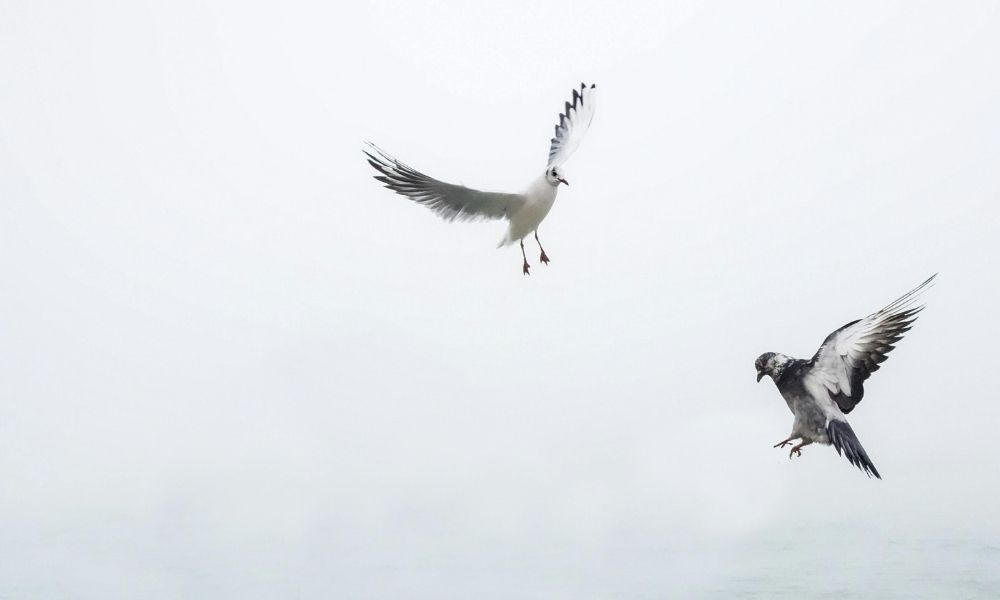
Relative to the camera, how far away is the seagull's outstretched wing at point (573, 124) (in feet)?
55.4

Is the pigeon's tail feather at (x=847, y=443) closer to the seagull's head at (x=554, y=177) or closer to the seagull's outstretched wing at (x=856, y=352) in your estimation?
the seagull's outstretched wing at (x=856, y=352)

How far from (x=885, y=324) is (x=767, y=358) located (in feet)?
3.94

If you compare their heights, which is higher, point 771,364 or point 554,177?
point 554,177

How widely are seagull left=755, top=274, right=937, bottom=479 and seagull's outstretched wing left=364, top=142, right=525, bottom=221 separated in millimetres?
4083

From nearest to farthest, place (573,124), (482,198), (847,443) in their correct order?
1. (847,443)
2. (482,198)
3. (573,124)

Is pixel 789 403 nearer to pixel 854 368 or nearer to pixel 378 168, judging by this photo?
pixel 854 368

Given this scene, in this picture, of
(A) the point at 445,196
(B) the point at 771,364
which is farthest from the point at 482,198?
(B) the point at 771,364

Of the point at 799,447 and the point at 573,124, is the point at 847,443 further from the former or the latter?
the point at 573,124

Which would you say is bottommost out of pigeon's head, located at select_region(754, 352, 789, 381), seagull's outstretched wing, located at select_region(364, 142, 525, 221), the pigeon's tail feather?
the pigeon's tail feather

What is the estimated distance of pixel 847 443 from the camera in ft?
40.3

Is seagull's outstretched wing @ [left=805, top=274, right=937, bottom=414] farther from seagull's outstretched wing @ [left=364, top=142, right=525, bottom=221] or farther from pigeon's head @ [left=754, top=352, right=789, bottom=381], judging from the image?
seagull's outstretched wing @ [left=364, top=142, right=525, bottom=221]

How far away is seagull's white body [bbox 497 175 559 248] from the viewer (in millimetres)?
15195

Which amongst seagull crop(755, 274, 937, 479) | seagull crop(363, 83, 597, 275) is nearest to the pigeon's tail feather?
seagull crop(755, 274, 937, 479)

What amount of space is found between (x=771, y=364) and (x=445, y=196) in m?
4.09
